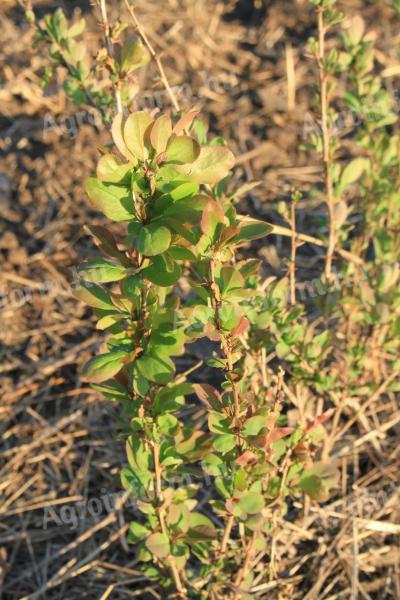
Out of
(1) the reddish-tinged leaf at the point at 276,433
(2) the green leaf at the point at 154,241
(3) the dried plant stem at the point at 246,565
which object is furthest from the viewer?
(3) the dried plant stem at the point at 246,565

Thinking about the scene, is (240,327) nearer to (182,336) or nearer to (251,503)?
(182,336)

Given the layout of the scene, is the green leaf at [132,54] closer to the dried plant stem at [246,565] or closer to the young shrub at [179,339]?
the young shrub at [179,339]

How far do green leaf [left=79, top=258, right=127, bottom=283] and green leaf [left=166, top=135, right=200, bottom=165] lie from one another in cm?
23

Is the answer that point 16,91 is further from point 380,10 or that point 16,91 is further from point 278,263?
point 380,10

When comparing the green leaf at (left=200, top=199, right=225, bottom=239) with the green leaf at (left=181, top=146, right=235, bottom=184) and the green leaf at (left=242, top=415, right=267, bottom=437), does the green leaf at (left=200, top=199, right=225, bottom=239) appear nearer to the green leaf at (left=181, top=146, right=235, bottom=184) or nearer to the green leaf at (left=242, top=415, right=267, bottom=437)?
the green leaf at (left=181, top=146, right=235, bottom=184)

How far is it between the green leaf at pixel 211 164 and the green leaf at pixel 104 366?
398 millimetres

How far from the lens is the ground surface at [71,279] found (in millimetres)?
2230

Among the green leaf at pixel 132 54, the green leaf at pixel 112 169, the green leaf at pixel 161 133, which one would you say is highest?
the green leaf at pixel 132 54

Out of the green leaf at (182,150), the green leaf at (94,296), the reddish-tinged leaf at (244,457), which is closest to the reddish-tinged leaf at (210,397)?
the reddish-tinged leaf at (244,457)

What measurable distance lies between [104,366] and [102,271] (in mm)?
207

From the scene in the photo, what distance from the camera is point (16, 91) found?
384cm

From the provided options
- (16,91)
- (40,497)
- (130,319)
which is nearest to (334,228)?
(130,319)

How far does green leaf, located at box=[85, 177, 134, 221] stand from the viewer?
49.8 inches

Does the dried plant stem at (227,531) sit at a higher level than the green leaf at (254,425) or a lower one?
lower
